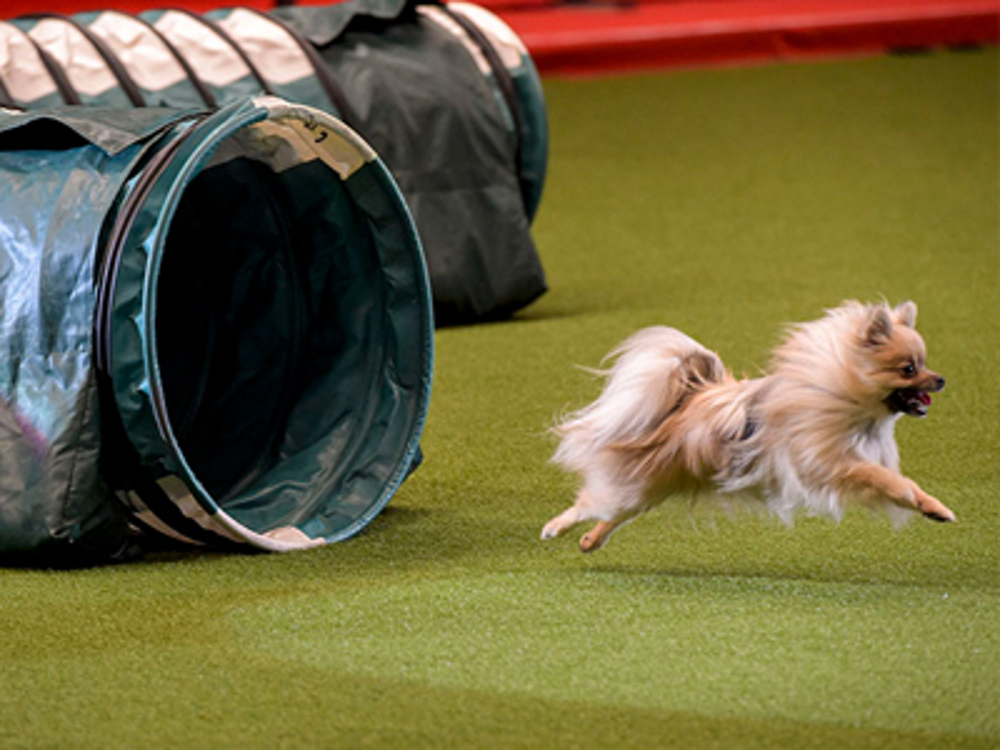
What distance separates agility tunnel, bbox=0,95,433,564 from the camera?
2914mm

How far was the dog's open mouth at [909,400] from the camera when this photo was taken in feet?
8.87

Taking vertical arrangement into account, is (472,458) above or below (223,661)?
below

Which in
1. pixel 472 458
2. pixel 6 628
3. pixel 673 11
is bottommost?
pixel 673 11

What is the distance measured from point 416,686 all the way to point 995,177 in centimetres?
499

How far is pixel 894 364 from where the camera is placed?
268 centimetres

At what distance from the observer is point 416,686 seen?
2.43m

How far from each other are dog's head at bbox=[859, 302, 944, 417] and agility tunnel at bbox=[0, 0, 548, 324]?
231cm

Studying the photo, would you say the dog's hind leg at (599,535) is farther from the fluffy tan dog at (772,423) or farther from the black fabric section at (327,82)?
the black fabric section at (327,82)

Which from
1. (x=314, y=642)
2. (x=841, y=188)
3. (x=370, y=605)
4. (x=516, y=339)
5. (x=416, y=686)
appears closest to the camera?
(x=416, y=686)

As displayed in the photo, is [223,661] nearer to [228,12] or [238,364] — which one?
[238,364]

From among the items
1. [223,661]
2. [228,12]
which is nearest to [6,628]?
[223,661]

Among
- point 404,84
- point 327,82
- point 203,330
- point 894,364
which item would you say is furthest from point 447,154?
point 894,364

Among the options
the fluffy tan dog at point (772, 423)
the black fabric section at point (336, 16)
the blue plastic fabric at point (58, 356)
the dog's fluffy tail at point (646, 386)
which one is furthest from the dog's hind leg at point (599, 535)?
the black fabric section at point (336, 16)

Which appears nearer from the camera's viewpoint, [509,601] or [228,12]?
[509,601]
